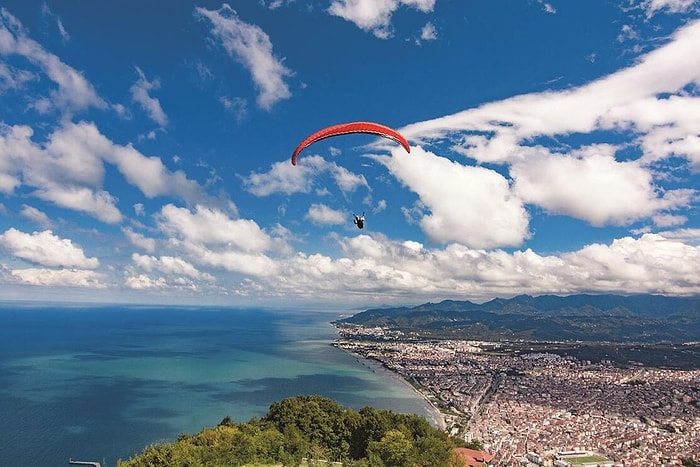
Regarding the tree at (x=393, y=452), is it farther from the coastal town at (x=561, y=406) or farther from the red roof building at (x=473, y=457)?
the coastal town at (x=561, y=406)

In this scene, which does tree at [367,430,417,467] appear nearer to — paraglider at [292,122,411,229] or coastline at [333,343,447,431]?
paraglider at [292,122,411,229]

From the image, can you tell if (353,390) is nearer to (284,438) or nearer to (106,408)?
(106,408)

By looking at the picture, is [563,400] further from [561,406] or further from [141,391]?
[141,391]

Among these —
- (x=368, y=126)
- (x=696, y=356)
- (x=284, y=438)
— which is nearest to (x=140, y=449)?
(x=284, y=438)

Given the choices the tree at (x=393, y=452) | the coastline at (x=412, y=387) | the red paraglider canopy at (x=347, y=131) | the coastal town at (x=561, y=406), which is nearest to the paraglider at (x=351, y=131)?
the red paraglider canopy at (x=347, y=131)

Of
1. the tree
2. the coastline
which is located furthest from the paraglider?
the coastline

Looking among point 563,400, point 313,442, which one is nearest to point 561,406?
point 563,400

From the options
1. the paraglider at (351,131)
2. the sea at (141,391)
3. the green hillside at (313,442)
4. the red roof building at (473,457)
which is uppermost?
the paraglider at (351,131)
